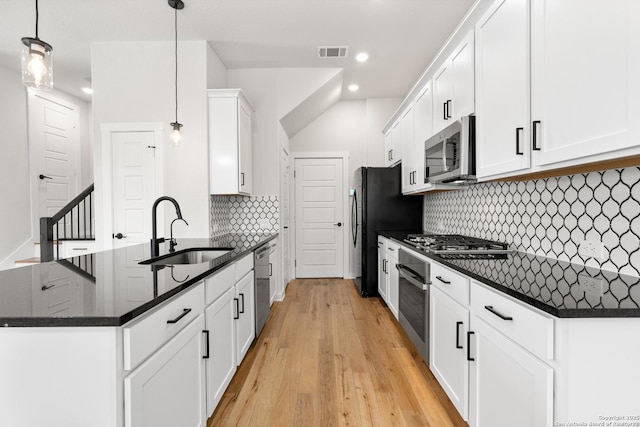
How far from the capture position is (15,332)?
0.96 meters

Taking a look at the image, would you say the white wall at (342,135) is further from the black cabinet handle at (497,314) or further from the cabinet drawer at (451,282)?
the black cabinet handle at (497,314)

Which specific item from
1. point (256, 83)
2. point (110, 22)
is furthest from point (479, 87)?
point (110, 22)

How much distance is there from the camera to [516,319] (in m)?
1.25

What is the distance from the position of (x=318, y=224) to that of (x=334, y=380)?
3.40 meters

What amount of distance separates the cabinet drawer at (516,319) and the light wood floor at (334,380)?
2.73 feet

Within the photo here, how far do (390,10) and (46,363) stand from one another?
3.35 meters

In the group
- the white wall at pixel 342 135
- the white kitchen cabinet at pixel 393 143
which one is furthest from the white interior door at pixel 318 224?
the white kitchen cabinet at pixel 393 143

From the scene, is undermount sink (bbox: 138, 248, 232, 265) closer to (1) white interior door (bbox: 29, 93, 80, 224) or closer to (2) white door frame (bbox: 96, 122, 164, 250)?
(2) white door frame (bbox: 96, 122, 164, 250)

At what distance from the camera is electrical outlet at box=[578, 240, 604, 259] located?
1565 millimetres

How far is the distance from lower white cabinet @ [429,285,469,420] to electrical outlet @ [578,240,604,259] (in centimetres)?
65

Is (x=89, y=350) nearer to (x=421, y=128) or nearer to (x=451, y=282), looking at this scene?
(x=451, y=282)

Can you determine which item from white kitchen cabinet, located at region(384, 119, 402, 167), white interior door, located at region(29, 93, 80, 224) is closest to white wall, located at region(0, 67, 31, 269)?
white interior door, located at region(29, 93, 80, 224)

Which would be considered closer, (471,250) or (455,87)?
(471,250)

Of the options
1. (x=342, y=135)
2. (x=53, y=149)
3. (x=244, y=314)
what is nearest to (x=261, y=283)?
(x=244, y=314)
